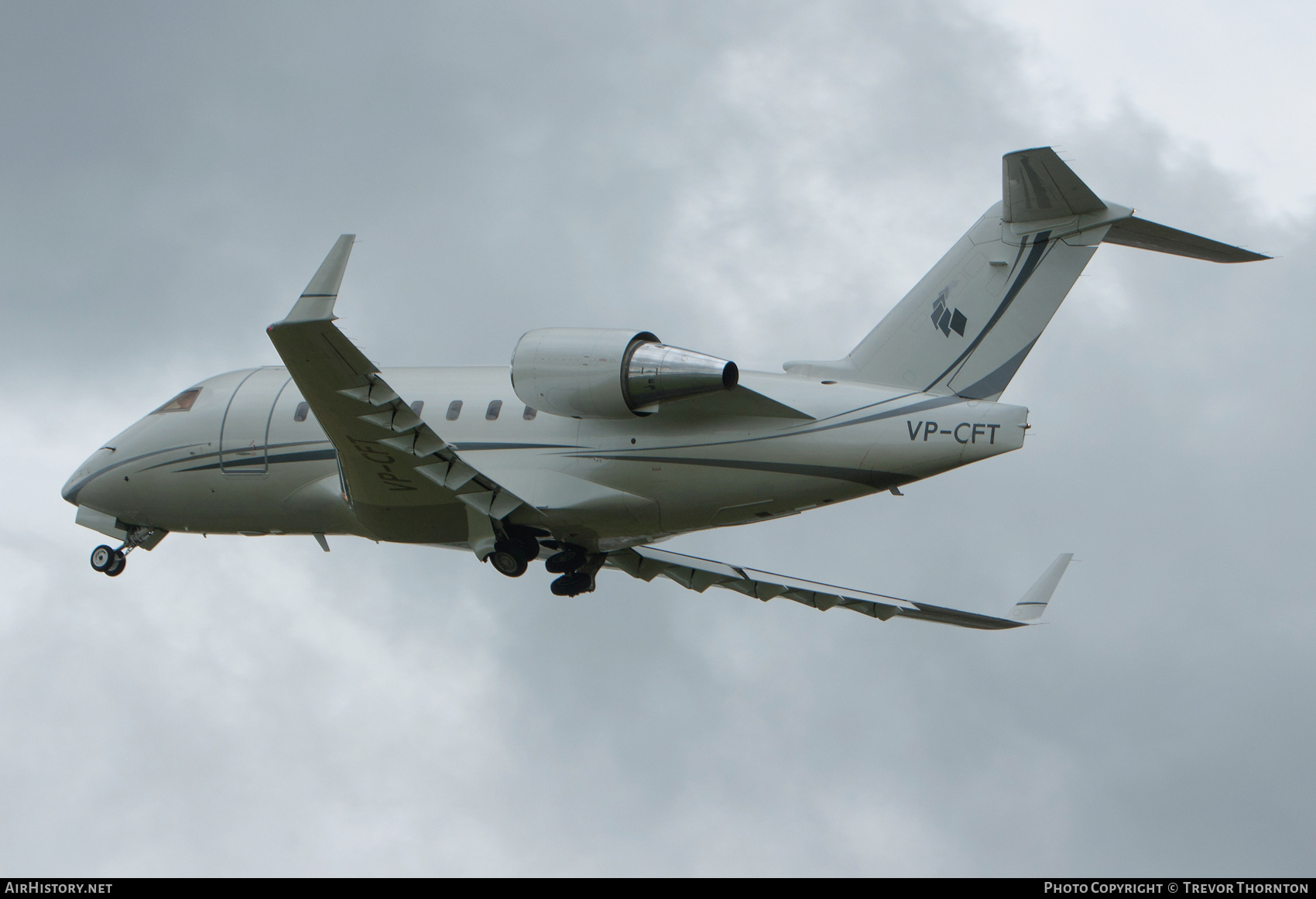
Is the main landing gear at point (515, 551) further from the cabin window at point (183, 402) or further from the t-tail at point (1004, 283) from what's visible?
the cabin window at point (183, 402)

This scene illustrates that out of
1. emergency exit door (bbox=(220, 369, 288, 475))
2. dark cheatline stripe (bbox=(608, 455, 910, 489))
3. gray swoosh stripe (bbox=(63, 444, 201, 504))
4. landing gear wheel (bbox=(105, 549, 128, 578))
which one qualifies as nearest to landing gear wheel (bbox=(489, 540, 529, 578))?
dark cheatline stripe (bbox=(608, 455, 910, 489))

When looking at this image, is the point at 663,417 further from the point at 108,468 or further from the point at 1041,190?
→ the point at 108,468

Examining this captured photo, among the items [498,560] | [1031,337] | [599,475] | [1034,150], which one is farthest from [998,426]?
[498,560]

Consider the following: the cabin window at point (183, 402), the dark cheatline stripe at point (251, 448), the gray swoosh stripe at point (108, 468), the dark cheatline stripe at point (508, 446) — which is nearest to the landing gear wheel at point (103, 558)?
the gray swoosh stripe at point (108, 468)

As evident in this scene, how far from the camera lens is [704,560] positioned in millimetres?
24328

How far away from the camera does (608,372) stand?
17938 mm

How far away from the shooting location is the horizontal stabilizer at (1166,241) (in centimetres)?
1772

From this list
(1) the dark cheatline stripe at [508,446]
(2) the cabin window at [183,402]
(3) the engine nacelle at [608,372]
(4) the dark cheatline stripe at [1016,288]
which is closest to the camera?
(3) the engine nacelle at [608,372]

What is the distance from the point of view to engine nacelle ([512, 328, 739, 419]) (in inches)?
699

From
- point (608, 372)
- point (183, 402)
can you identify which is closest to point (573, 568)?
point (608, 372)

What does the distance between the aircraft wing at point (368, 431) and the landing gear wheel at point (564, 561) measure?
208cm

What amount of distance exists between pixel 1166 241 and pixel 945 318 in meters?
3.00

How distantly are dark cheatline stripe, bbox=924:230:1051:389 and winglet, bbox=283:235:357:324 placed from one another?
7889mm

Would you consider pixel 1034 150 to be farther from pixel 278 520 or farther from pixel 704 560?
pixel 278 520
